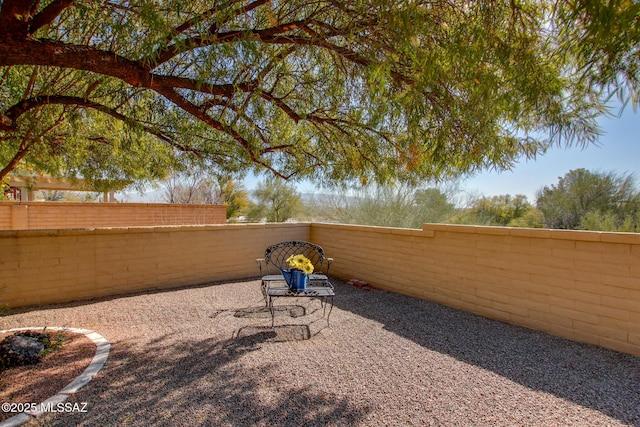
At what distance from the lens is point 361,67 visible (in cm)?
267

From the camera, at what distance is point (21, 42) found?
81.7 inches

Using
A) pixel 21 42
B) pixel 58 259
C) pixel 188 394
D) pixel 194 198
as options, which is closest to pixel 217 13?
pixel 21 42

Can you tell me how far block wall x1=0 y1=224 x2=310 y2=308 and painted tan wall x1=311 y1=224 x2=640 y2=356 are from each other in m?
Result: 2.41

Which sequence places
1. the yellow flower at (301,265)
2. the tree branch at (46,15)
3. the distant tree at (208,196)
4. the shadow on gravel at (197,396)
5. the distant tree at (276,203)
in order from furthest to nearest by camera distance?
the distant tree at (208,196) < the distant tree at (276,203) < the yellow flower at (301,265) < the tree branch at (46,15) < the shadow on gravel at (197,396)

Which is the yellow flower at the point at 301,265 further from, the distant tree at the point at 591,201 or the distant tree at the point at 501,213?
the distant tree at the point at 591,201

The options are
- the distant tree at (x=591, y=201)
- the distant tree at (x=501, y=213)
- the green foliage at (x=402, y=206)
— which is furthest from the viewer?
the distant tree at (x=501, y=213)

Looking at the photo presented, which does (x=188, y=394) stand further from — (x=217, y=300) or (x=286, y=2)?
(x=286, y=2)

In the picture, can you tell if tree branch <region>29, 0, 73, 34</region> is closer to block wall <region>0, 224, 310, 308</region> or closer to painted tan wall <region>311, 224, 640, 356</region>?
block wall <region>0, 224, 310, 308</region>

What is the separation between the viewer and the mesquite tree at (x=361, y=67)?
1887 millimetres

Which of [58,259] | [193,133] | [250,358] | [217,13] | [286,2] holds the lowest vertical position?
[250,358]

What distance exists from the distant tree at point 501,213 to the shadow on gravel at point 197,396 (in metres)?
6.71

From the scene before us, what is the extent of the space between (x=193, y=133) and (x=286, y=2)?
197 centimetres

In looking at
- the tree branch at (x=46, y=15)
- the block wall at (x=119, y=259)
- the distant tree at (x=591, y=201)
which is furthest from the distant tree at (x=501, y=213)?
the tree branch at (x=46, y=15)

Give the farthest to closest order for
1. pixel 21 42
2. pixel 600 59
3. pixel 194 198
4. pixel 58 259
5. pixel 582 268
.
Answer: pixel 194 198
pixel 58 259
pixel 582 268
pixel 21 42
pixel 600 59
